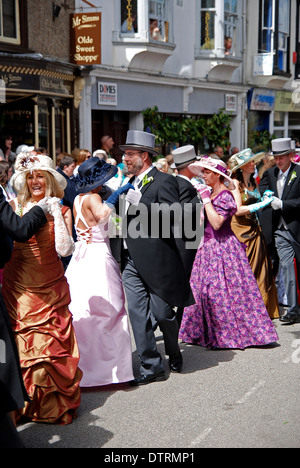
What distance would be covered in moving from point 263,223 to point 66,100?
8.42 m

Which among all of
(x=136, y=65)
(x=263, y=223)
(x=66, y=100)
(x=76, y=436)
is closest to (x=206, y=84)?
(x=136, y=65)

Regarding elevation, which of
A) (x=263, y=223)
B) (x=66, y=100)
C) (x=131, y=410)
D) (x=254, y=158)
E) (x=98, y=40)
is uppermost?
(x=98, y=40)

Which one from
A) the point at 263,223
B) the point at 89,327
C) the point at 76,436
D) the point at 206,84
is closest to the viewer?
the point at 76,436

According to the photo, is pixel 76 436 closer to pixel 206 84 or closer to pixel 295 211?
pixel 295 211

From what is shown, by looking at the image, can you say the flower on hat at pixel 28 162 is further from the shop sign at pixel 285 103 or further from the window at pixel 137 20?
the shop sign at pixel 285 103

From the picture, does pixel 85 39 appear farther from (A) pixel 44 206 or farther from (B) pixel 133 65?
(A) pixel 44 206

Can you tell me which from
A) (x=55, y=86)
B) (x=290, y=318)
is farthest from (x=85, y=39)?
(x=290, y=318)

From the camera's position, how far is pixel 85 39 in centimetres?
1528

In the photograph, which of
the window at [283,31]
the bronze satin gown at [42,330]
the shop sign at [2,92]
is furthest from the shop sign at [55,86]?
the window at [283,31]

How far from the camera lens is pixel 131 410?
5.11 metres

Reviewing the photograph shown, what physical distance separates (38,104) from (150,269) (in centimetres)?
919

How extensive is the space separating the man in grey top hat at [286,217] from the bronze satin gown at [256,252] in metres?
0.18

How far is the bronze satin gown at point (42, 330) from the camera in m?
4.80

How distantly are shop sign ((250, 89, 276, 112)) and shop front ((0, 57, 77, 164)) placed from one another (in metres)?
9.74
